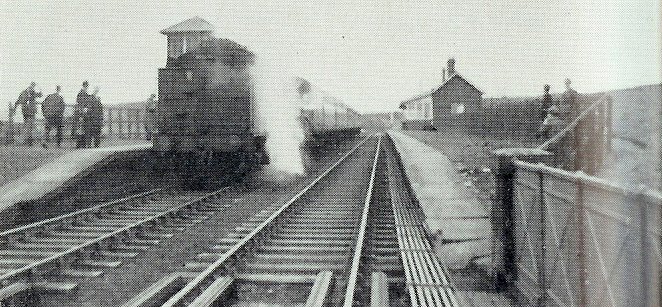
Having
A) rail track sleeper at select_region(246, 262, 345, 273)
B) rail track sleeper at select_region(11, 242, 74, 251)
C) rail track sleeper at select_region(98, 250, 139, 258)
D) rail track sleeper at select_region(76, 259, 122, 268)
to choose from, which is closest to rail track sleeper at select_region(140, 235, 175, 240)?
rail track sleeper at select_region(98, 250, 139, 258)

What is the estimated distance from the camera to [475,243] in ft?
20.0

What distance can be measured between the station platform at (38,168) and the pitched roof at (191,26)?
53.7 feet

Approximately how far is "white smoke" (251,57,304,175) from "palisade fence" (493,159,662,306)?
868 centimetres

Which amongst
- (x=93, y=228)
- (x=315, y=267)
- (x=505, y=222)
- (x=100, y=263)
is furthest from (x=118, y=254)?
(x=505, y=222)

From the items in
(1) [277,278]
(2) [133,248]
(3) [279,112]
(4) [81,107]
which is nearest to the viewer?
(1) [277,278]

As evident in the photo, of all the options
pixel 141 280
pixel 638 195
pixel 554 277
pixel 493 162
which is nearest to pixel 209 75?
pixel 141 280

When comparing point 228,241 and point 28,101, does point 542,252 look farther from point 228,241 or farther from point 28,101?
point 28,101

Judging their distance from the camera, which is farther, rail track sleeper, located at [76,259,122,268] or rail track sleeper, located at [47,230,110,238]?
rail track sleeper, located at [47,230,110,238]

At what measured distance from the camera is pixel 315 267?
567 centimetres

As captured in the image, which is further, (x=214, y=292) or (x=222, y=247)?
(x=222, y=247)

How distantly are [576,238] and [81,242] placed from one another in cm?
586

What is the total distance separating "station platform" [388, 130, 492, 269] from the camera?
5.76m

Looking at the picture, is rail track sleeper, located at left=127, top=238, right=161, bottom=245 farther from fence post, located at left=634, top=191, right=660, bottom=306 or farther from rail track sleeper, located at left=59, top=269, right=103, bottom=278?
fence post, located at left=634, top=191, right=660, bottom=306

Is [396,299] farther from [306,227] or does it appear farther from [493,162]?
[306,227]
